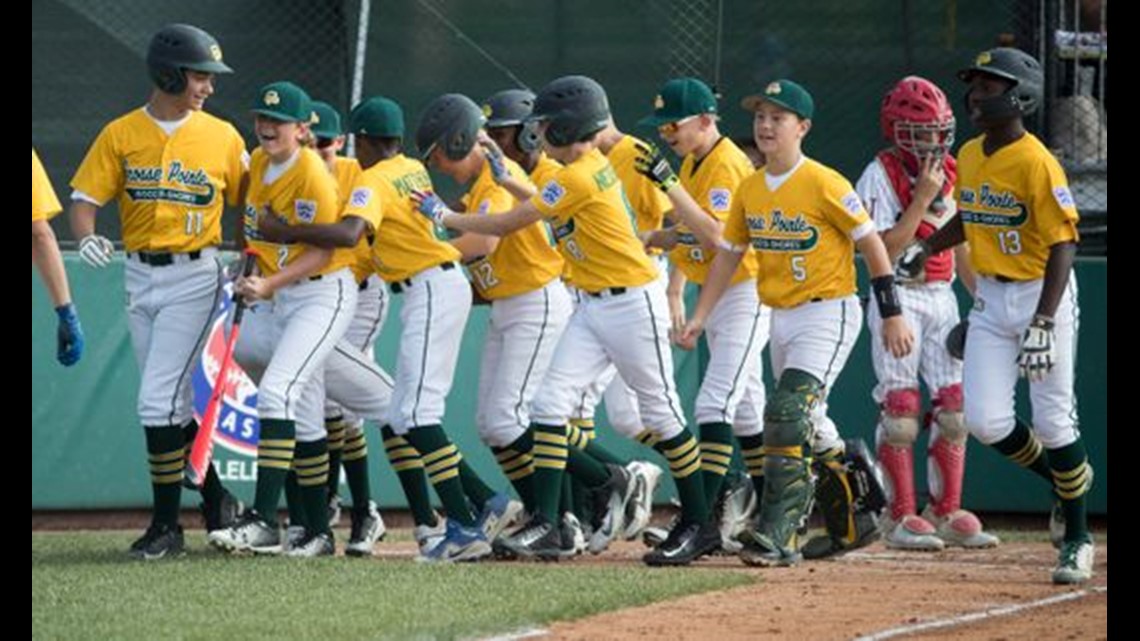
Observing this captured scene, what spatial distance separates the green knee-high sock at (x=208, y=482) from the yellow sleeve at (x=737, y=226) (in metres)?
2.64

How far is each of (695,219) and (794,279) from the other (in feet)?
1.77

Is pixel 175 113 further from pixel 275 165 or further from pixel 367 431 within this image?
pixel 367 431

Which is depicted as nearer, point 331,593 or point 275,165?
point 331,593

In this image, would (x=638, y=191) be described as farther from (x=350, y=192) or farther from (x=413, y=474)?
(x=413, y=474)

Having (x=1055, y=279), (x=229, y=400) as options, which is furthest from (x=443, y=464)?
(x=229, y=400)

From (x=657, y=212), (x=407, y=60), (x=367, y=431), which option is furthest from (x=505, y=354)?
(x=407, y=60)

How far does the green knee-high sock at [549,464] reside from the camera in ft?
34.7

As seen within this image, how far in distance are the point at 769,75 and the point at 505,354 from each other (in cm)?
451

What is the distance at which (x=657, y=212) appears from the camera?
462 inches

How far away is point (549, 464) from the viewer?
1059cm

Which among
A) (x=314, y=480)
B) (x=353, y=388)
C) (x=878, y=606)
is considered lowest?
(x=878, y=606)

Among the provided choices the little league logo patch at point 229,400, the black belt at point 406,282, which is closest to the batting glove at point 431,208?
the black belt at point 406,282

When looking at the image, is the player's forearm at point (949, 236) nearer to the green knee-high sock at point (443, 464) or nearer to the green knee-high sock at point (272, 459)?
the green knee-high sock at point (443, 464)

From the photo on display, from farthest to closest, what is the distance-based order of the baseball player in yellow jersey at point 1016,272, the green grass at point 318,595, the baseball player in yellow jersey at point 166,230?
1. the baseball player in yellow jersey at point 166,230
2. the baseball player in yellow jersey at point 1016,272
3. the green grass at point 318,595
